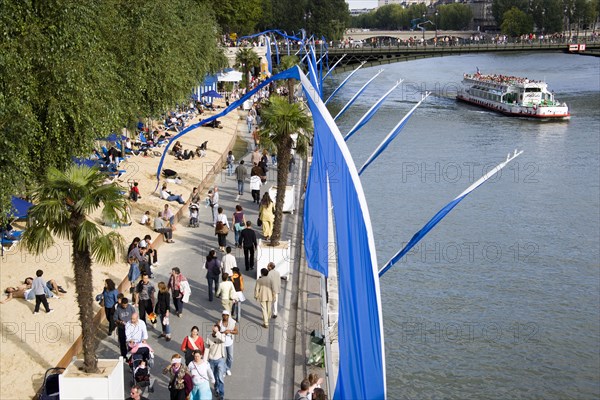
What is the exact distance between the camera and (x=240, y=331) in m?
14.3

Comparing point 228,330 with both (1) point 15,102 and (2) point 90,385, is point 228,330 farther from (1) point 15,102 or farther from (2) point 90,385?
(1) point 15,102

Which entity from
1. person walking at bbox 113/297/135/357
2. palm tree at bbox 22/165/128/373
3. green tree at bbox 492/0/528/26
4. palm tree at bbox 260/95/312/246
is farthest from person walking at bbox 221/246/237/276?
green tree at bbox 492/0/528/26

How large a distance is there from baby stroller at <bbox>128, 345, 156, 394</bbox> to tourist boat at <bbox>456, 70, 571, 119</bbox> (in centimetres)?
5067

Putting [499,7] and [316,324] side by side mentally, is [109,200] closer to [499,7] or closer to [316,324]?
[316,324]

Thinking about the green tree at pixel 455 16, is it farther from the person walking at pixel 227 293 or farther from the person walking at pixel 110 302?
the person walking at pixel 110 302

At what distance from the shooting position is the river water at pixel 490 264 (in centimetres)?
1719

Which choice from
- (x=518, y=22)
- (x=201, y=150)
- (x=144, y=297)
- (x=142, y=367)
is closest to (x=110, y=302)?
(x=144, y=297)

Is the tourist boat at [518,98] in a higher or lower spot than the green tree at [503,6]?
lower

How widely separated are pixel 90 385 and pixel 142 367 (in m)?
0.75

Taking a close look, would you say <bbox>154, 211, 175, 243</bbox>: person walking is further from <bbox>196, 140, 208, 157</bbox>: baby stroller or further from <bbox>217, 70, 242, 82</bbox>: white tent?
<bbox>217, 70, 242, 82</bbox>: white tent

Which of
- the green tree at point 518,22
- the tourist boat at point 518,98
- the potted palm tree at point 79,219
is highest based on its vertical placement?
the green tree at point 518,22

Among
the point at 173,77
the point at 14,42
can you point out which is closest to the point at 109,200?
the point at 14,42

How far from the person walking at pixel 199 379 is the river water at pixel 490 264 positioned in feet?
19.3

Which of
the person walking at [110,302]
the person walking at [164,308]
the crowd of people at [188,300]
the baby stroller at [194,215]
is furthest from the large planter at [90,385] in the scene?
the baby stroller at [194,215]
